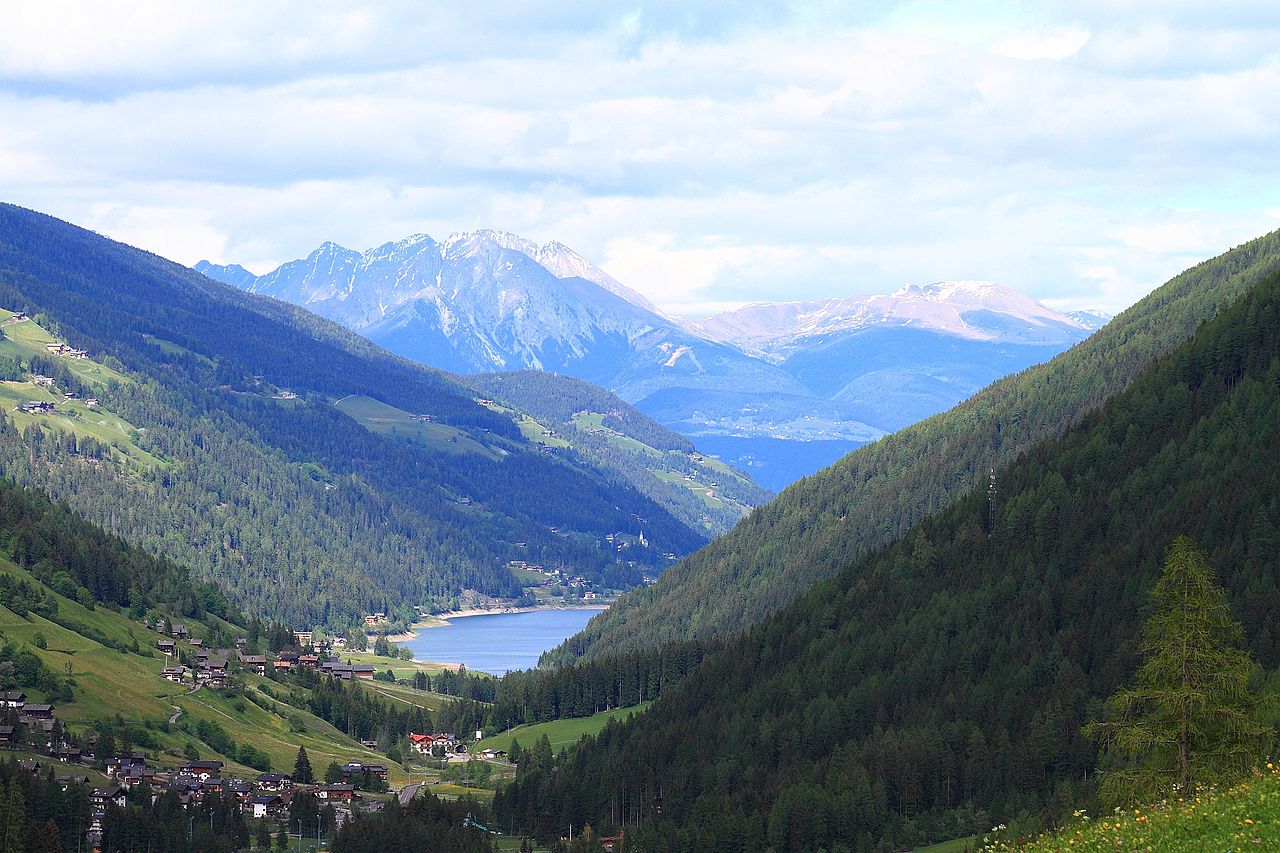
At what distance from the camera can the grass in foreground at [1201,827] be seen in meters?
44.8

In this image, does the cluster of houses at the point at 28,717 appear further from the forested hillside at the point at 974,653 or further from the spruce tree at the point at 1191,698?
the spruce tree at the point at 1191,698

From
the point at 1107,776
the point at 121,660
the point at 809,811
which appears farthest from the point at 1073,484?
the point at 1107,776

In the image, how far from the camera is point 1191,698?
5881cm

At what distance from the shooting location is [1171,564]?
196 feet

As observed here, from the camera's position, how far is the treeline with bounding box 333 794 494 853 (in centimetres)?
12875

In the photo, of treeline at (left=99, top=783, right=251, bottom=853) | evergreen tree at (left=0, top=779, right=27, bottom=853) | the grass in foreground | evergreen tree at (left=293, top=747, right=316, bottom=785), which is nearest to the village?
evergreen tree at (left=293, top=747, right=316, bottom=785)

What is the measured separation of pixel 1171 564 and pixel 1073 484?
126 m

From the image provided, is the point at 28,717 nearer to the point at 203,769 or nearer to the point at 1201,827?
the point at 203,769

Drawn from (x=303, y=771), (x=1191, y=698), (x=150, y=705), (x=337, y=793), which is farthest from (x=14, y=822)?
(x=1191, y=698)

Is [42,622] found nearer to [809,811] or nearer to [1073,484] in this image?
[809,811]

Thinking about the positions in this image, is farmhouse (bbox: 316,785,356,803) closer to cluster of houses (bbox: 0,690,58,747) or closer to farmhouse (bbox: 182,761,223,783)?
farmhouse (bbox: 182,761,223,783)

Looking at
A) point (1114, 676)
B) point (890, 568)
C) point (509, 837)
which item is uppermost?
point (890, 568)

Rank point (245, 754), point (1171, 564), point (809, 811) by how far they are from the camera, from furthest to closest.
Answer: point (245, 754)
point (809, 811)
point (1171, 564)

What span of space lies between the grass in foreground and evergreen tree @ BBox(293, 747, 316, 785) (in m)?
126
